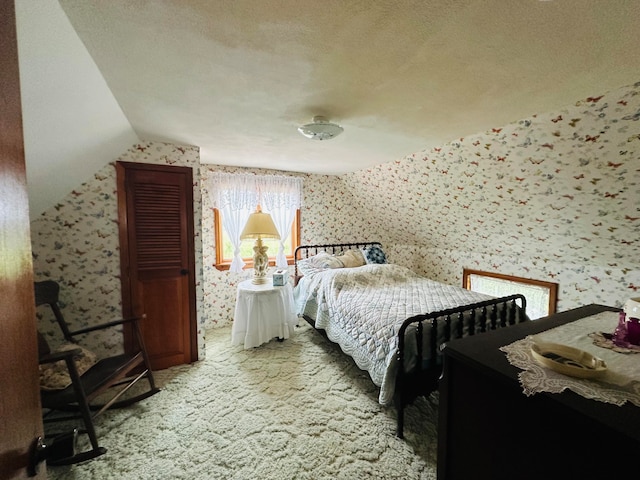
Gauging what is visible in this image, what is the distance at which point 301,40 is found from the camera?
1.13m

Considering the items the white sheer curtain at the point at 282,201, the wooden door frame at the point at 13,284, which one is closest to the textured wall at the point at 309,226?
the white sheer curtain at the point at 282,201

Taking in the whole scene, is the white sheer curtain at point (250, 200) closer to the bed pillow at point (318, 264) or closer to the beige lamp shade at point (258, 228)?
the bed pillow at point (318, 264)

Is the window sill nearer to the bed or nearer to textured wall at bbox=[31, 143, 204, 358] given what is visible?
the bed

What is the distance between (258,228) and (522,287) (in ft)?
11.4

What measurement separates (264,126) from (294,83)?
72 cm

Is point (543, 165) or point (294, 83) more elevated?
point (294, 83)

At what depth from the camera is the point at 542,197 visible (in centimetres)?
244

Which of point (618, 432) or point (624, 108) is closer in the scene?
point (618, 432)

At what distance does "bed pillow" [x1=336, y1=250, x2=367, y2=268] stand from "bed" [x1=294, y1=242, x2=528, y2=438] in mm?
16

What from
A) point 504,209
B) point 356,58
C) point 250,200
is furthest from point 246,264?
point 504,209

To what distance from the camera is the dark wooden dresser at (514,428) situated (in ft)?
2.38

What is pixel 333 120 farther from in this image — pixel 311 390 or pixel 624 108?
pixel 311 390

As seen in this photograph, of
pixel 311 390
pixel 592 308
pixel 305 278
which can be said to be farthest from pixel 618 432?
pixel 305 278

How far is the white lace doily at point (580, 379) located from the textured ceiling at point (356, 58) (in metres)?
1.31
